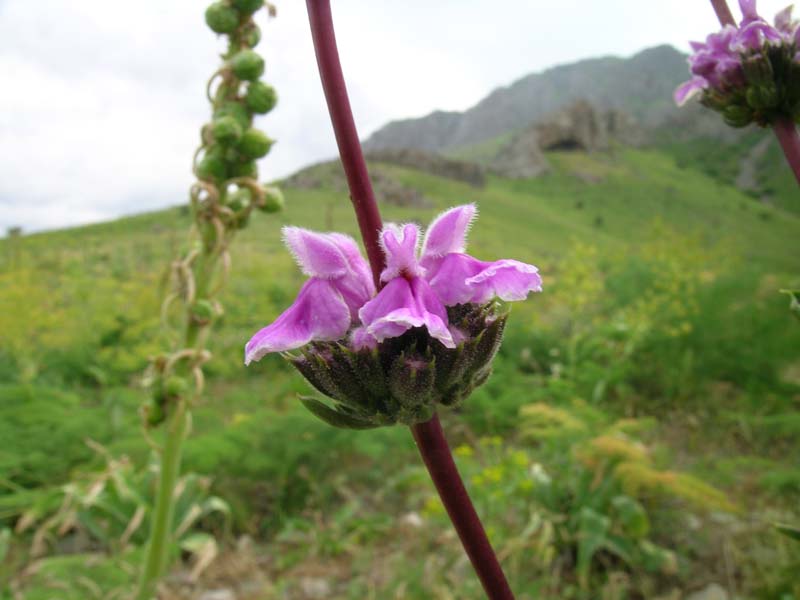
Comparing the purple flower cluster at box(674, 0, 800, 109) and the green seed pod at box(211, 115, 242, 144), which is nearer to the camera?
the purple flower cluster at box(674, 0, 800, 109)

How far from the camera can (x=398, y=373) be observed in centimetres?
60

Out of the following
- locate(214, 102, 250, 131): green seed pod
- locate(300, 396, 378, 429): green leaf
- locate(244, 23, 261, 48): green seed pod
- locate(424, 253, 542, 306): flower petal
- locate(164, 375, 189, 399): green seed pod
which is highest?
locate(244, 23, 261, 48): green seed pod

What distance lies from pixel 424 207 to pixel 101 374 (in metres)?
38.6

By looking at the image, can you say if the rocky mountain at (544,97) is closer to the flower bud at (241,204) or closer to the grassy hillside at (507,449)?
the grassy hillside at (507,449)

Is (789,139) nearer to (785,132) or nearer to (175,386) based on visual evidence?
(785,132)

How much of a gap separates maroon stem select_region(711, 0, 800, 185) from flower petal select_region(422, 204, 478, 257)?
1.88 feet

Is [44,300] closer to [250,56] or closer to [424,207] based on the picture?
[250,56]

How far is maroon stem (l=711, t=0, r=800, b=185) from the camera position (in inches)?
39.6

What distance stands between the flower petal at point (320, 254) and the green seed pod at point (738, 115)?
0.90m

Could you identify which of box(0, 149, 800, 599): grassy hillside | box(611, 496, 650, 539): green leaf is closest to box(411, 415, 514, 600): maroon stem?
box(0, 149, 800, 599): grassy hillside

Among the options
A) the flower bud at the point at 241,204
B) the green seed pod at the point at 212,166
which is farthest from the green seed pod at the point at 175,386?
the green seed pod at the point at 212,166

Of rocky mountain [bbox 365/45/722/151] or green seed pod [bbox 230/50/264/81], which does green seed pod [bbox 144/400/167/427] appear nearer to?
green seed pod [bbox 230/50/264/81]

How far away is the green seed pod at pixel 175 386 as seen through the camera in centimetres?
180

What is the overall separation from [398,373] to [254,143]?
1325mm
